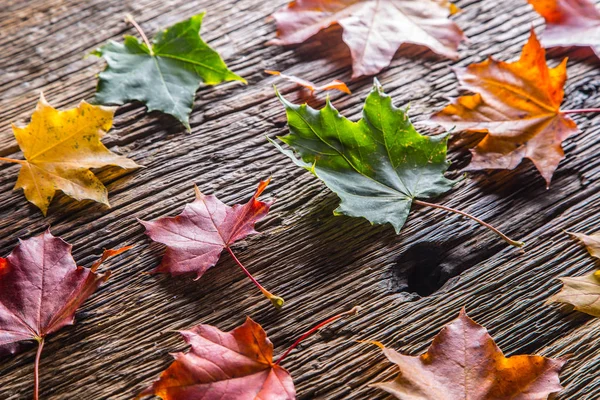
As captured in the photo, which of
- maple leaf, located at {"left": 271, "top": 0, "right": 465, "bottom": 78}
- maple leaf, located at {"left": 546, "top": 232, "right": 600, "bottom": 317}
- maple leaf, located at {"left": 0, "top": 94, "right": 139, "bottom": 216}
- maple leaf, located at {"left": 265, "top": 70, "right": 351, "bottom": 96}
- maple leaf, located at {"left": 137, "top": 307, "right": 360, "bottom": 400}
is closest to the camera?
maple leaf, located at {"left": 137, "top": 307, "right": 360, "bottom": 400}

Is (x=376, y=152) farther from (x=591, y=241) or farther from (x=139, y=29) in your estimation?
(x=139, y=29)

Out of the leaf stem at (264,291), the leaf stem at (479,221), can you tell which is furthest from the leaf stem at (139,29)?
the leaf stem at (479,221)

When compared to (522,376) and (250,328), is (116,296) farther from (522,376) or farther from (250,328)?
(522,376)

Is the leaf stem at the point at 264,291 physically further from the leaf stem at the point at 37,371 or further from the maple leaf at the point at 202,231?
the leaf stem at the point at 37,371

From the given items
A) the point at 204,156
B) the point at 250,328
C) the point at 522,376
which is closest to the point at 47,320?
the point at 250,328

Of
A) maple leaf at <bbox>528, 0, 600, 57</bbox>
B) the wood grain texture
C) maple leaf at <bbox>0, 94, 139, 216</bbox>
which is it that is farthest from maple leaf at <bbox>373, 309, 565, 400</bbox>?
maple leaf at <bbox>528, 0, 600, 57</bbox>

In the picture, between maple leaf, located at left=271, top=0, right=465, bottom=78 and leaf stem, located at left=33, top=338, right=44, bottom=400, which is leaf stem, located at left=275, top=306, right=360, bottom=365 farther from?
maple leaf, located at left=271, top=0, right=465, bottom=78

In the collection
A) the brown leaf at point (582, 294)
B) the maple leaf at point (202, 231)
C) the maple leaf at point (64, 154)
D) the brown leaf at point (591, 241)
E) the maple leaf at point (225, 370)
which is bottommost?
the brown leaf at point (582, 294)
